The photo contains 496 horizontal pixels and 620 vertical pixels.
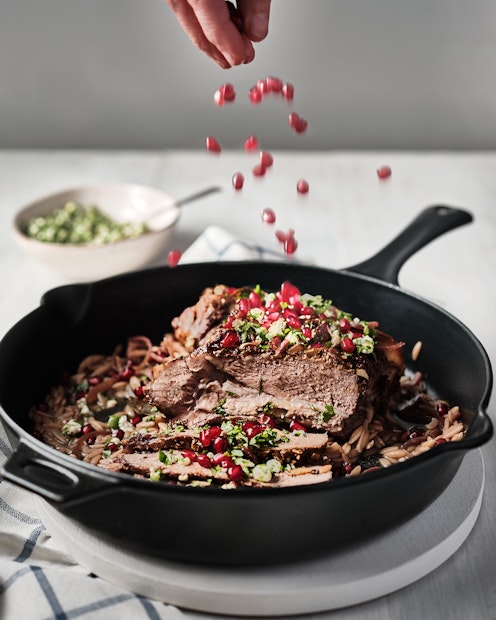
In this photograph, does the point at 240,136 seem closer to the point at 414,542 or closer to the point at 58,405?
the point at 58,405

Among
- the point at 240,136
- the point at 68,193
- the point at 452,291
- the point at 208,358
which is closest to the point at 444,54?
the point at 240,136

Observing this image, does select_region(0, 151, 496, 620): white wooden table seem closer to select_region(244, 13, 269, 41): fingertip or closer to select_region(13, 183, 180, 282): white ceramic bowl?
select_region(13, 183, 180, 282): white ceramic bowl

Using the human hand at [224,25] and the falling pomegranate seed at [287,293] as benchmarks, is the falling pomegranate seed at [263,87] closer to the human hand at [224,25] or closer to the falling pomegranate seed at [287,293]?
the human hand at [224,25]

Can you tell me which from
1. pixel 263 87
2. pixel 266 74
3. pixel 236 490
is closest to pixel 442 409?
pixel 236 490

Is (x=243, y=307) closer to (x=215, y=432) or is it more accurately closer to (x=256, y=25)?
(x=215, y=432)

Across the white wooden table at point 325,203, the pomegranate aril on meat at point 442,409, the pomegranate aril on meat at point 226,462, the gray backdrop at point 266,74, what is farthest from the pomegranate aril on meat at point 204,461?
the gray backdrop at point 266,74
